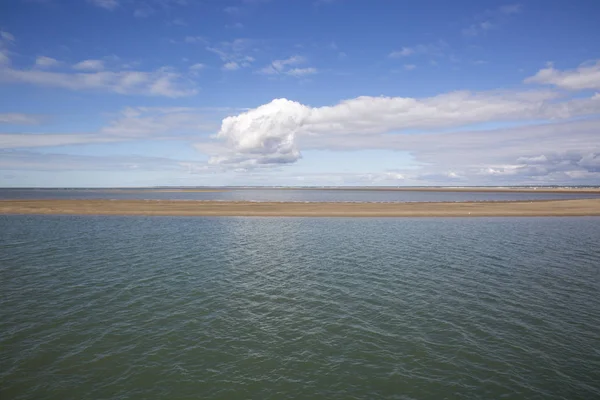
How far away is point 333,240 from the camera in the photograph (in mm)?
39375

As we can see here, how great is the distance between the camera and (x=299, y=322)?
16594 mm

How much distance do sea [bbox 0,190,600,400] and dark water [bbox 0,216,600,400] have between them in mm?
80

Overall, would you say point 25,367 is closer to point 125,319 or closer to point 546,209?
point 125,319

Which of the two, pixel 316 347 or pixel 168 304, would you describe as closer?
pixel 316 347

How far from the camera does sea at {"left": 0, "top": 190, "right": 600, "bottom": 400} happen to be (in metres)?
11.7

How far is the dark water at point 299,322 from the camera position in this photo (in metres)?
11.7

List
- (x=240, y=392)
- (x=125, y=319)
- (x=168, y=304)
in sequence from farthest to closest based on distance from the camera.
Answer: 1. (x=168, y=304)
2. (x=125, y=319)
3. (x=240, y=392)

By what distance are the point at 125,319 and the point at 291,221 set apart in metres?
41.7

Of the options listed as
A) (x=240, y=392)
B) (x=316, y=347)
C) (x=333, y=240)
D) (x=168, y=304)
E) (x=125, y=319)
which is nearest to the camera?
(x=240, y=392)

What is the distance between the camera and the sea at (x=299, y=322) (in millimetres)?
11727

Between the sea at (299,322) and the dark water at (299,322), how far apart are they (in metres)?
0.08

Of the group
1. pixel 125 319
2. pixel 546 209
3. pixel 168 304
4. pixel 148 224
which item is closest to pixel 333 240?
pixel 168 304

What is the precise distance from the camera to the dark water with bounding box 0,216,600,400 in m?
11.7

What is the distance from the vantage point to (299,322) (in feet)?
54.4
